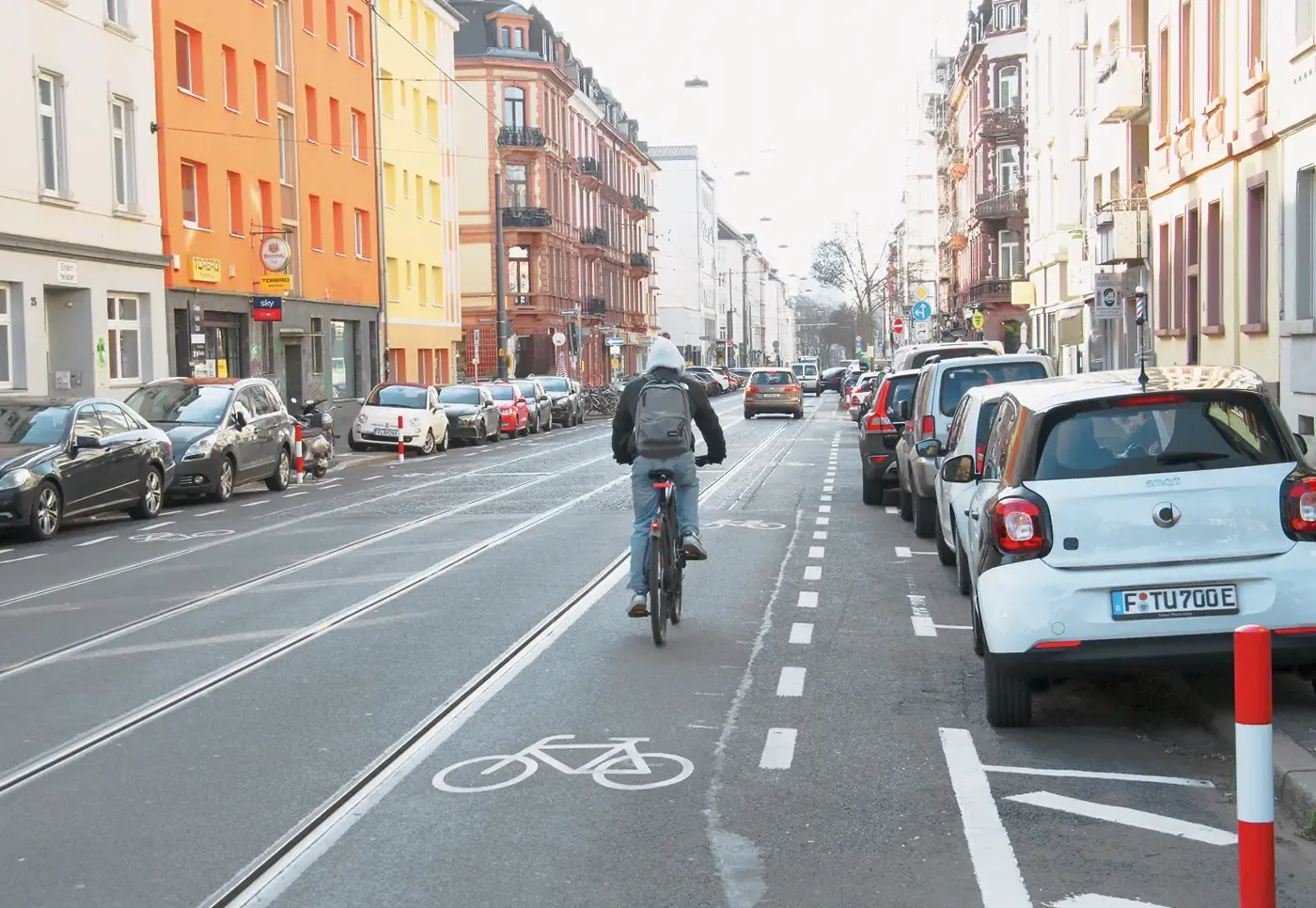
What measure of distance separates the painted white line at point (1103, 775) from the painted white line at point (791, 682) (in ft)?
5.68

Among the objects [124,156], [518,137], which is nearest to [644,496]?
[124,156]

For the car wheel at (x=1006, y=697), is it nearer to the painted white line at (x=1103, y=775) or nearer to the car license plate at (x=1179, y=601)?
the car license plate at (x=1179, y=601)

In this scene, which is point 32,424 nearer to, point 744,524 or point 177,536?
point 177,536

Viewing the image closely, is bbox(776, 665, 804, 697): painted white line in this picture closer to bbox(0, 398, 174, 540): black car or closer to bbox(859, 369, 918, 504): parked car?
bbox(859, 369, 918, 504): parked car

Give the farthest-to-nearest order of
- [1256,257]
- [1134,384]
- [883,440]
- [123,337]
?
[123,337]
[1256,257]
[883,440]
[1134,384]

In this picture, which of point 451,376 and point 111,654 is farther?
point 451,376

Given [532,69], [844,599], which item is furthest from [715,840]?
[532,69]

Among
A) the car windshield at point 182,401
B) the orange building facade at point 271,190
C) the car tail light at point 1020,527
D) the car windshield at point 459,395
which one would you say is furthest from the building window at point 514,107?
the car tail light at point 1020,527

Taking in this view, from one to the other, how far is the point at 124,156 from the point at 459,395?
11.3 m

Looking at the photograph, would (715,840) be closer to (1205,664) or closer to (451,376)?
(1205,664)

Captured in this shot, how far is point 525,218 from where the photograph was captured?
74.0 m

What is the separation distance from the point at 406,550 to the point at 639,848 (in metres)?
9.97

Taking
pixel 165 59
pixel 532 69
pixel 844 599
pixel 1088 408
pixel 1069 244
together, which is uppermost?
pixel 532 69

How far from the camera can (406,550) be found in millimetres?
15242
